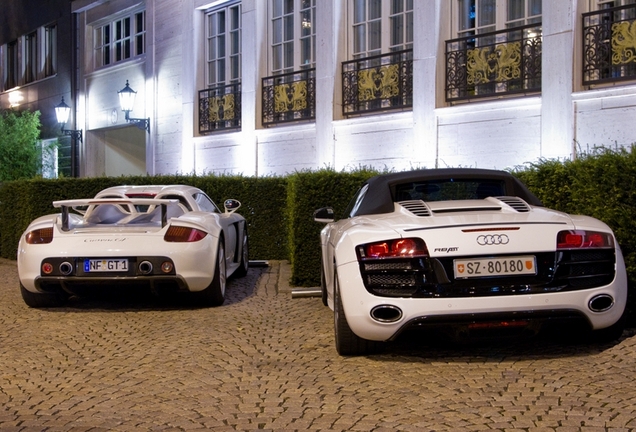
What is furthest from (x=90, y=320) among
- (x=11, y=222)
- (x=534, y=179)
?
(x=11, y=222)

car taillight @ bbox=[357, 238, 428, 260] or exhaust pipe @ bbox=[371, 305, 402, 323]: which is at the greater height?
car taillight @ bbox=[357, 238, 428, 260]

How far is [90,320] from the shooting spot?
27.5ft

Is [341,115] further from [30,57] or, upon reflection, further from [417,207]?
[30,57]

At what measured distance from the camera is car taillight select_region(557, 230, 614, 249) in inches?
229

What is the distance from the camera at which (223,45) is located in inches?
827

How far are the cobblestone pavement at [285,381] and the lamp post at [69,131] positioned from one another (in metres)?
19.1

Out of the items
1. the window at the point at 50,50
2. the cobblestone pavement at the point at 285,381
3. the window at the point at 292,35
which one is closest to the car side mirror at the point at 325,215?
the cobblestone pavement at the point at 285,381

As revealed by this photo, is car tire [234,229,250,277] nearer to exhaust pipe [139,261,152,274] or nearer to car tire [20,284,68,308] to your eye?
car tire [20,284,68,308]

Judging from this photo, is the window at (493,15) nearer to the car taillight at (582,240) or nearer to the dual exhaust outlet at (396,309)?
the car taillight at (582,240)

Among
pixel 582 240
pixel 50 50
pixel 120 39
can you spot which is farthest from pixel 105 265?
pixel 50 50

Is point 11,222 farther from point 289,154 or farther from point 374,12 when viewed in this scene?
point 374,12

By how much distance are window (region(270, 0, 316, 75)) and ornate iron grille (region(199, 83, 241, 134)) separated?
4.59ft

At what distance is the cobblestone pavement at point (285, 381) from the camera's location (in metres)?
4.60

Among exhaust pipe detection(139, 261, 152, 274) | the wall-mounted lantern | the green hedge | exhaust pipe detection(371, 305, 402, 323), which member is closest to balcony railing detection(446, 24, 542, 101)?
the green hedge
